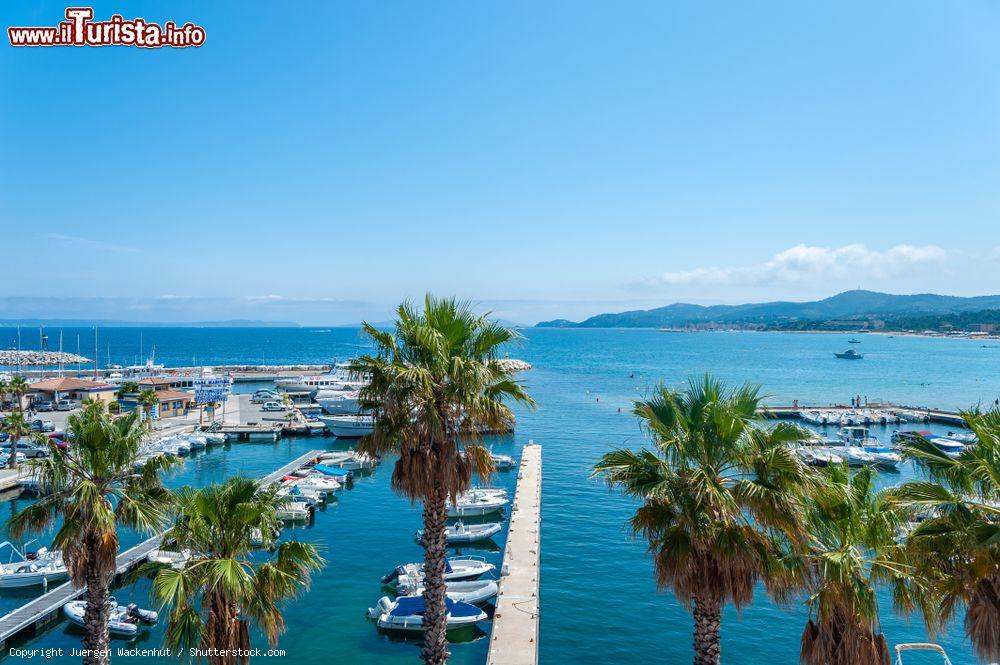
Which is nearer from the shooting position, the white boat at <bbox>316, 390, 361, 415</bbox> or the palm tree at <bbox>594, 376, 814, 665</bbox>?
the palm tree at <bbox>594, 376, 814, 665</bbox>

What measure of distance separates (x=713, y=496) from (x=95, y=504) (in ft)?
32.8

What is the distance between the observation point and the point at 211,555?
9.08 metres

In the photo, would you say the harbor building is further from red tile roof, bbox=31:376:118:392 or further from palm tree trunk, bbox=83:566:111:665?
palm tree trunk, bbox=83:566:111:665

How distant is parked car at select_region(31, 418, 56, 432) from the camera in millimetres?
48809

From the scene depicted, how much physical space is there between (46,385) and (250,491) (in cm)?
6515

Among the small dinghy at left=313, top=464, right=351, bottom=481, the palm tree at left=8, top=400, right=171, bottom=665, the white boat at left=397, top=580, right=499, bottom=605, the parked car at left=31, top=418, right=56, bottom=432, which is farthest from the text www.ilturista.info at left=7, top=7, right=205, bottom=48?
the parked car at left=31, top=418, right=56, bottom=432

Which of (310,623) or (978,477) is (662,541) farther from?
(310,623)

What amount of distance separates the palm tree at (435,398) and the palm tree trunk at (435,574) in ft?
0.06

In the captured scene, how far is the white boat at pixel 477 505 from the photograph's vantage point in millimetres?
33906

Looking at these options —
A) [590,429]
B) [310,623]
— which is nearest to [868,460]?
[590,429]

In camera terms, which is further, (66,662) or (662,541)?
(66,662)

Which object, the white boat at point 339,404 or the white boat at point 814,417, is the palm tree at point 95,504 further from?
the white boat at point 814,417

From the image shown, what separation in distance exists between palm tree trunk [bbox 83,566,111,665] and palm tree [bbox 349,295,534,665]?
5.49m

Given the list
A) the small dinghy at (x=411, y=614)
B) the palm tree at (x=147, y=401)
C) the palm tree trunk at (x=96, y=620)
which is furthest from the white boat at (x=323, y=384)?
the palm tree trunk at (x=96, y=620)
